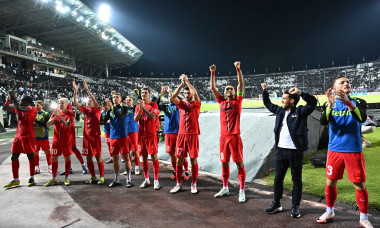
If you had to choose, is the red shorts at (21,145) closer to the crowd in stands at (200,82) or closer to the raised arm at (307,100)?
the raised arm at (307,100)

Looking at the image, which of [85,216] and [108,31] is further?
[108,31]

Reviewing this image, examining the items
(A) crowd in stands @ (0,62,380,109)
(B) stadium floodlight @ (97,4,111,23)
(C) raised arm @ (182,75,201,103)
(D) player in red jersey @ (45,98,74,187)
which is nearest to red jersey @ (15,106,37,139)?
(D) player in red jersey @ (45,98,74,187)

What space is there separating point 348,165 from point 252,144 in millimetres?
3233

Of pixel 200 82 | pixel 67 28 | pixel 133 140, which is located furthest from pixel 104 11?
pixel 133 140

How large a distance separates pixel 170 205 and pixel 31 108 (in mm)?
4113

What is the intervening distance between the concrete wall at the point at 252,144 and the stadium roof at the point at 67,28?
88.9ft

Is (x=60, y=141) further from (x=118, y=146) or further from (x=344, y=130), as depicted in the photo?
(x=344, y=130)

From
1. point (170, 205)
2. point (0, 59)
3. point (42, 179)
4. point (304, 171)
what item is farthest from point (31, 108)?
point (0, 59)

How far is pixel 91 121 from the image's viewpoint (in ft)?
18.0

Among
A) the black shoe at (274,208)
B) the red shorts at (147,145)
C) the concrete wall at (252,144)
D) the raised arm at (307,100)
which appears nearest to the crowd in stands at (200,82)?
the concrete wall at (252,144)

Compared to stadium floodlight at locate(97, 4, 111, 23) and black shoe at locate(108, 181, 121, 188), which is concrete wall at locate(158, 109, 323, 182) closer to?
black shoe at locate(108, 181, 121, 188)

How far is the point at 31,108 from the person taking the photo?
5.58 metres

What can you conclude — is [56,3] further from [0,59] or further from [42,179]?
[42,179]

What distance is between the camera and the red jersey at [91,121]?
5.43 metres
